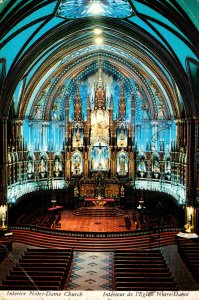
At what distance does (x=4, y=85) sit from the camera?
26.2 meters

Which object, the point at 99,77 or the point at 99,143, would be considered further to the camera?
the point at 99,77

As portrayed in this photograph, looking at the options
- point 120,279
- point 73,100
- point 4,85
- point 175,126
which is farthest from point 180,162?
point 120,279

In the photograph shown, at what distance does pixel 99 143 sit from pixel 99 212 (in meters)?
6.51

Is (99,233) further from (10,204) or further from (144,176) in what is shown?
(144,176)

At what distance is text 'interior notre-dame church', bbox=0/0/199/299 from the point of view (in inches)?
789

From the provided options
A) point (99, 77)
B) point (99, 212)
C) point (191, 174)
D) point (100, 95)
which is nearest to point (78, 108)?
point (100, 95)

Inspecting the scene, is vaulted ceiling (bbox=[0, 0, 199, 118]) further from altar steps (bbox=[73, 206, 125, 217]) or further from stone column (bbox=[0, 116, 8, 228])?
altar steps (bbox=[73, 206, 125, 217])

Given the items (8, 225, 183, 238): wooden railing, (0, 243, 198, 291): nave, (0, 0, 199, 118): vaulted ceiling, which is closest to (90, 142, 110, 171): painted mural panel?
(0, 0, 199, 118): vaulted ceiling

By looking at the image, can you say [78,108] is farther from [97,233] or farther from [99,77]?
[97,233]

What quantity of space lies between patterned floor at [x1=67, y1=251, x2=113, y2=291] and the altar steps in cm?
924

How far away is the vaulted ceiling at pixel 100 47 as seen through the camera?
71.9 feet

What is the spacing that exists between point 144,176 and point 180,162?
530 centimetres

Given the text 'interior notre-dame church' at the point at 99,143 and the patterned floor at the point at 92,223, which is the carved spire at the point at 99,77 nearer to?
the text 'interior notre-dame church' at the point at 99,143

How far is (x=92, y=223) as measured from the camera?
29781mm
